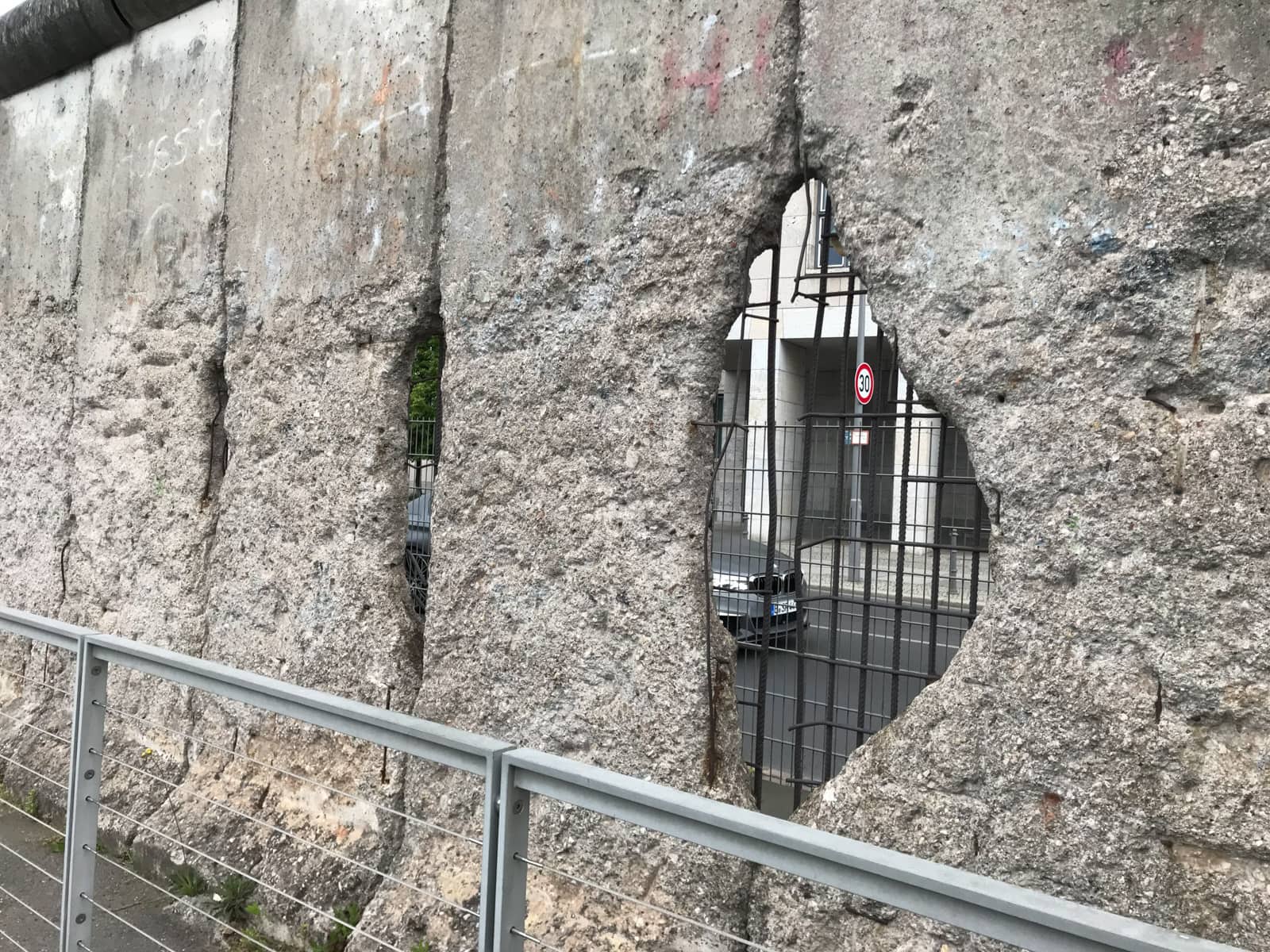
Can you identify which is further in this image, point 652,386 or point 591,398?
point 591,398

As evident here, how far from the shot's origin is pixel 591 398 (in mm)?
2793

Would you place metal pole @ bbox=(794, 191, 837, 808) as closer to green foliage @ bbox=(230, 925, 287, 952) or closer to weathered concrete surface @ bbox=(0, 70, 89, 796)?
green foliage @ bbox=(230, 925, 287, 952)

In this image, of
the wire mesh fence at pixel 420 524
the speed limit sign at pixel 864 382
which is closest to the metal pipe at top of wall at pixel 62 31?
the wire mesh fence at pixel 420 524

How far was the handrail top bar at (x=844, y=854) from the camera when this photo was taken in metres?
1.14

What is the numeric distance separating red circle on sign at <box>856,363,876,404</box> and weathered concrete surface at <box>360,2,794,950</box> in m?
1.41

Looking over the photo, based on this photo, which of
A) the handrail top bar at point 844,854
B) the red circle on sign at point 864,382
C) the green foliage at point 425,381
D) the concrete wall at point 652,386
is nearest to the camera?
the handrail top bar at point 844,854

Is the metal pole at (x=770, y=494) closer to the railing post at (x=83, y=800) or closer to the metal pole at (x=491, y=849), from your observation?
the metal pole at (x=491, y=849)

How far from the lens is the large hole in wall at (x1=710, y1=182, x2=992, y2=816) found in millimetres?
2760

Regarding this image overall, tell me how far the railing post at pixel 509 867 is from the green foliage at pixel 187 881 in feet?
7.73

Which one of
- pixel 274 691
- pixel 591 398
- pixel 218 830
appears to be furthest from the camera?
pixel 218 830

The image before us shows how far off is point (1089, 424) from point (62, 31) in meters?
4.80

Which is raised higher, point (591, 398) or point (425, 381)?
point (425, 381)

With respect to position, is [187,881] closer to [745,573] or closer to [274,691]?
[274,691]

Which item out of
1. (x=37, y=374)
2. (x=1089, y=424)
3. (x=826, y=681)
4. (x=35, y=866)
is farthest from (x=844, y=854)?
(x=37, y=374)
